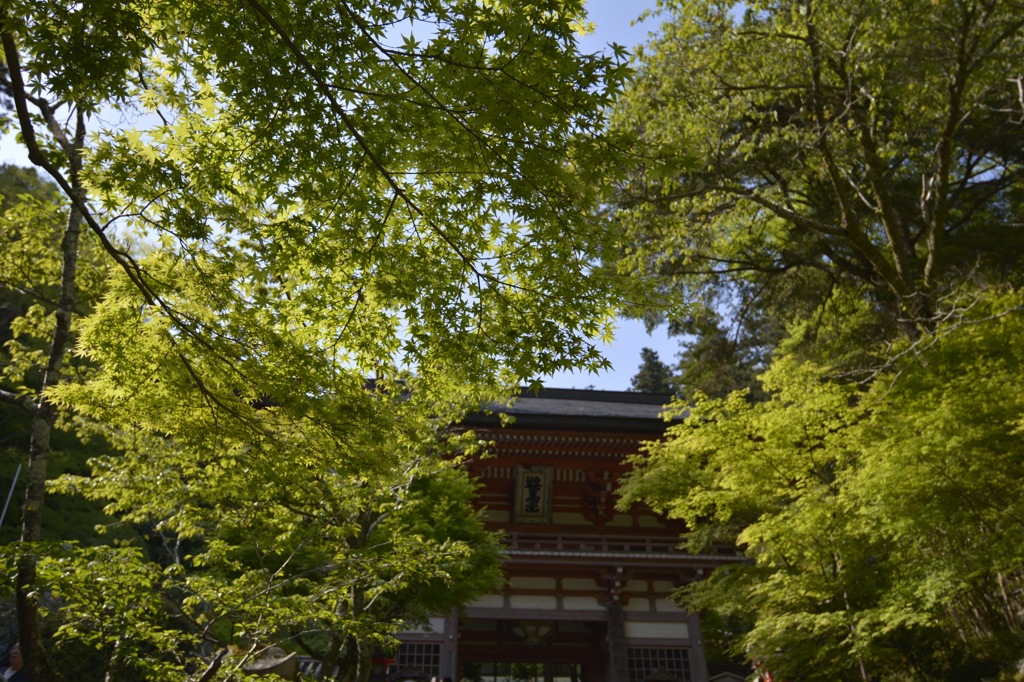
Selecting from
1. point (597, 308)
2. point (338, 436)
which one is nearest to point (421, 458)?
point (338, 436)

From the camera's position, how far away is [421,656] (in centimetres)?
1225

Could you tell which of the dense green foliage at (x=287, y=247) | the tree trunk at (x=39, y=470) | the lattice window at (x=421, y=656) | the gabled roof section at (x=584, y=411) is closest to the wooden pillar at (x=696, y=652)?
the gabled roof section at (x=584, y=411)

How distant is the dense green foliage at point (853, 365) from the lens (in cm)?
689

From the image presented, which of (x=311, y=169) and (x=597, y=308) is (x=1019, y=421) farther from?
(x=311, y=169)

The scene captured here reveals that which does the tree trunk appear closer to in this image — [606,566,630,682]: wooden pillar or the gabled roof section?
the gabled roof section

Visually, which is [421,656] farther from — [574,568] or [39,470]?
[39,470]

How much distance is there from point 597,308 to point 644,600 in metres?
10.7

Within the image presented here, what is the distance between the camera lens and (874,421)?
8.10m

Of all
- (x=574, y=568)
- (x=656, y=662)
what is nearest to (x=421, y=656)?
(x=574, y=568)

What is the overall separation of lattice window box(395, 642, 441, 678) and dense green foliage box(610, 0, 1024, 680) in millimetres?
4999

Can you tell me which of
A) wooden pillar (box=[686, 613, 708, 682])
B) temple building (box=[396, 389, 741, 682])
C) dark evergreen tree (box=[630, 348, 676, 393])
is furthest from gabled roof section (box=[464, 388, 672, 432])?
dark evergreen tree (box=[630, 348, 676, 393])

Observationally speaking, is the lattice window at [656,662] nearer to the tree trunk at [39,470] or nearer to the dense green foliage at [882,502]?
the dense green foliage at [882,502]

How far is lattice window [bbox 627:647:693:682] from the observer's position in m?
12.7

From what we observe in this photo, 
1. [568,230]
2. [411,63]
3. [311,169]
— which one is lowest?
[568,230]
